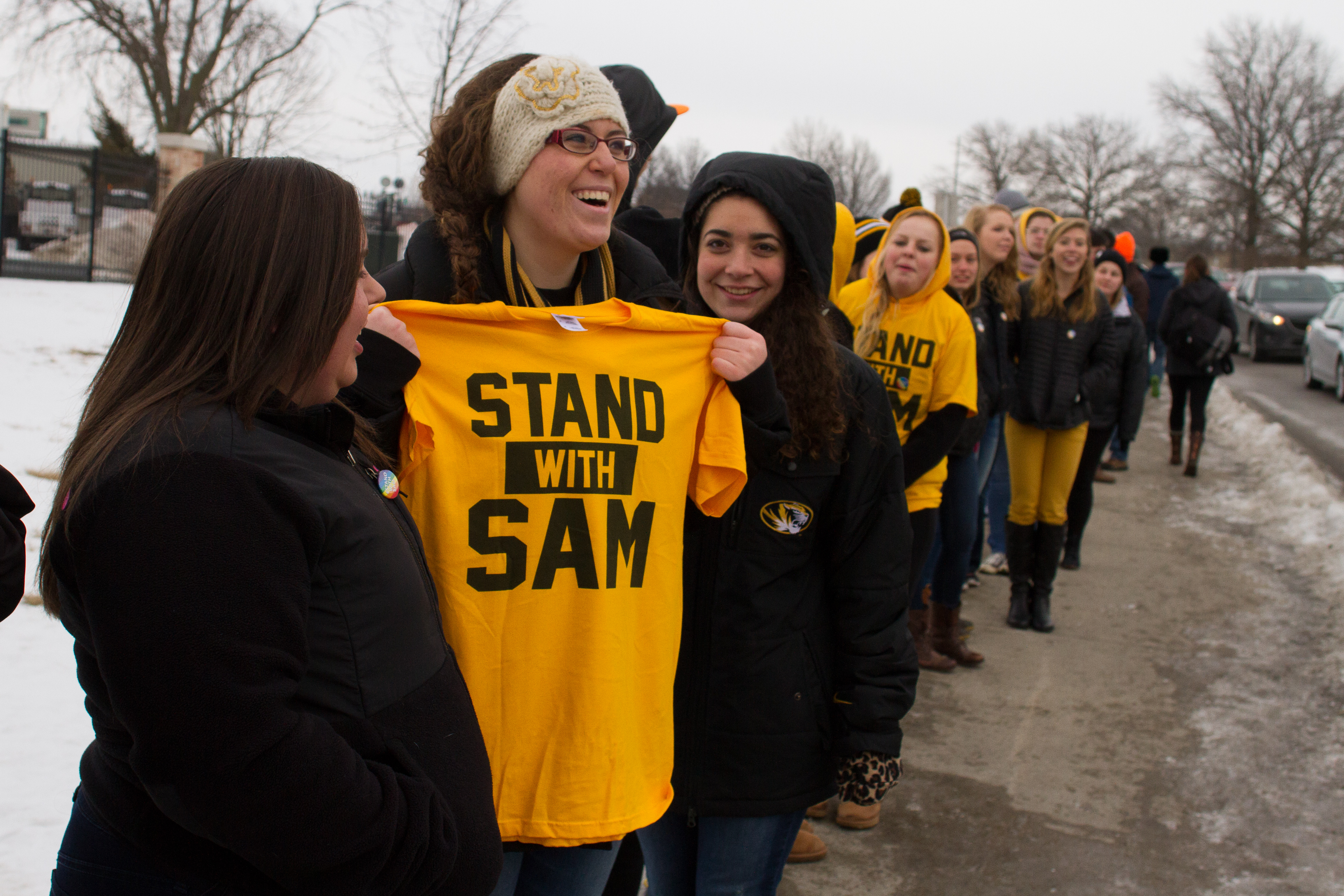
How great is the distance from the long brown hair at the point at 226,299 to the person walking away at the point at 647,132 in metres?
1.95

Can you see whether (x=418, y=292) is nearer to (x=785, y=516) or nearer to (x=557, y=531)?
(x=557, y=531)

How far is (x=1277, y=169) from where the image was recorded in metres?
50.5

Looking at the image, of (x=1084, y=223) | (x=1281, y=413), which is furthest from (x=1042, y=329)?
(x=1281, y=413)

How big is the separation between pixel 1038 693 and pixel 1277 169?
5452cm

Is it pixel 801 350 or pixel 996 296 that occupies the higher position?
pixel 996 296

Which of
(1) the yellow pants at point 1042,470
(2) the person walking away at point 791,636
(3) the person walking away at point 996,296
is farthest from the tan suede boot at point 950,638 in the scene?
(2) the person walking away at point 791,636

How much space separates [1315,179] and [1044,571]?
5293cm

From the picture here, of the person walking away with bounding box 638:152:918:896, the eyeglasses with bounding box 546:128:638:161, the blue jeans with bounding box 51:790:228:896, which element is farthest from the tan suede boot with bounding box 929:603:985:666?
the blue jeans with bounding box 51:790:228:896

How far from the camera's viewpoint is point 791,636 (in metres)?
Result: 2.31

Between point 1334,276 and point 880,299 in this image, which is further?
point 1334,276

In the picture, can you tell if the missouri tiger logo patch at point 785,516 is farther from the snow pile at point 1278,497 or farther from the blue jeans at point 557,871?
the snow pile at point 1278,497

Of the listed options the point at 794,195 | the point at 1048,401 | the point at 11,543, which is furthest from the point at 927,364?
the point at 11,543

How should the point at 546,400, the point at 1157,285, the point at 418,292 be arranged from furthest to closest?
the point at 1157,285 → the point at 418,292 → the point at 546,400

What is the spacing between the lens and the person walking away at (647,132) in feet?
11.4
